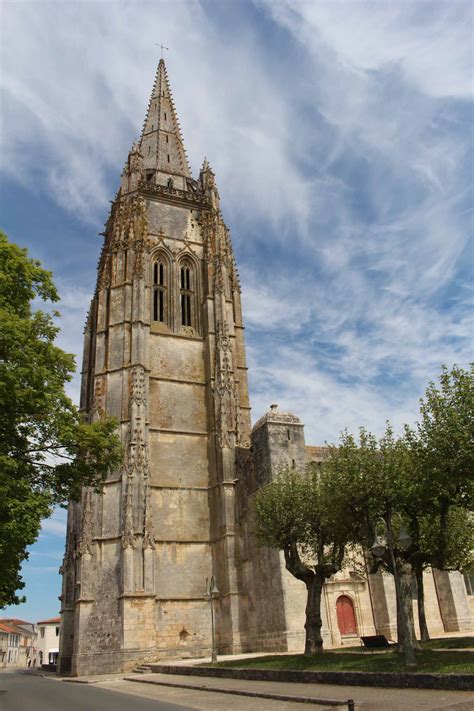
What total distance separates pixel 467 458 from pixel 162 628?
1868 cm

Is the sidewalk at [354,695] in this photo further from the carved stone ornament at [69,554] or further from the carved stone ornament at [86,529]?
the carved stone ornament at [69,554]

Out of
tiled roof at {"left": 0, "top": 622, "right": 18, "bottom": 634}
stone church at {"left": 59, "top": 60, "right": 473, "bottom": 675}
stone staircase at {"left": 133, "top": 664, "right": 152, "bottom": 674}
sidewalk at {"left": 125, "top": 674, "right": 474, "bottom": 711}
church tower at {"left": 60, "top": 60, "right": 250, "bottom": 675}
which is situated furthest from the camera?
tiled roof at {"left": 0, "top": 622, "right": 18, "bottom": 634}

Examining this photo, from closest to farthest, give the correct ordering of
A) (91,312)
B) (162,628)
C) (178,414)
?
1. (162,628)
2. (178,414)
3. (91,312)

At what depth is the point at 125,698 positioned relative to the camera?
12.5 metres

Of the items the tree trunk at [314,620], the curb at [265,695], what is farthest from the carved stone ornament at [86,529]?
the tree trunk at [314,620]

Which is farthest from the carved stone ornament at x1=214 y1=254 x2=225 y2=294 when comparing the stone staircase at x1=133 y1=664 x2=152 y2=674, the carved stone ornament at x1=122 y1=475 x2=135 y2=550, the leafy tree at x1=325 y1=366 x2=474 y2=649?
the stone staircase at x1=133 y1=664 x2=152 y2=674

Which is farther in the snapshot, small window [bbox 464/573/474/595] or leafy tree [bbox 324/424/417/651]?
small window [bbox 464/573/474/595]

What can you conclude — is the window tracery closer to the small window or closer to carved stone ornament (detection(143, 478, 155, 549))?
Answer: carved stone ornament (detection(143, 478, 155, 549))

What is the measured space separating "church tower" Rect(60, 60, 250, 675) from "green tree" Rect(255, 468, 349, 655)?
8292 millimetres

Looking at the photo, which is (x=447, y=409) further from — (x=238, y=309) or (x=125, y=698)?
(x=238, y=309)

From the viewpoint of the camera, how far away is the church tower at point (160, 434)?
25703 millimetres

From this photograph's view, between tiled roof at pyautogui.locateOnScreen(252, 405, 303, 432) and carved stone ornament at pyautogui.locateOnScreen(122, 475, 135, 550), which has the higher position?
tiled roof at pyautogui.locateOnScreen(252, 405, 303, 432)

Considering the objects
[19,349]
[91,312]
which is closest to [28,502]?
[19,349]

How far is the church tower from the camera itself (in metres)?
25.7
